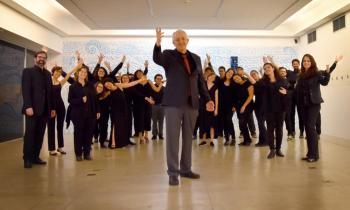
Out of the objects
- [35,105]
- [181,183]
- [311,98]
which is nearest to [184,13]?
[311,98]

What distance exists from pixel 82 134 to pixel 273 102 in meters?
3.14

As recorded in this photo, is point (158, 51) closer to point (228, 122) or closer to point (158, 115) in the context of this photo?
point (228, 122)

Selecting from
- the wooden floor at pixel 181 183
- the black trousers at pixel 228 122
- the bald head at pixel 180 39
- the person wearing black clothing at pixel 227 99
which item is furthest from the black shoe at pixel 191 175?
the black trousers at pixel 228 122

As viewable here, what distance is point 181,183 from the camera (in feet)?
13.1

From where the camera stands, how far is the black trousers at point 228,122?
762 cm

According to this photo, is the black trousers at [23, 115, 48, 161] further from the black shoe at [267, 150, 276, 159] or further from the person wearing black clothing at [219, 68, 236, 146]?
the person wearing black clothing at [219, 68, 236, 146]

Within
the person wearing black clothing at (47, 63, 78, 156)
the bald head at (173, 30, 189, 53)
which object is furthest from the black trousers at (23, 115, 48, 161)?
the bald head at (173, 30, 189, 53)

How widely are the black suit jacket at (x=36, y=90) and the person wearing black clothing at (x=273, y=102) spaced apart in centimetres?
350

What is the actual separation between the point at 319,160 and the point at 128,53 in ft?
24.7

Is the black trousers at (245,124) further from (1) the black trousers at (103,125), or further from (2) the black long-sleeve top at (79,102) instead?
(2) the black long-sleeve top at (79,102)

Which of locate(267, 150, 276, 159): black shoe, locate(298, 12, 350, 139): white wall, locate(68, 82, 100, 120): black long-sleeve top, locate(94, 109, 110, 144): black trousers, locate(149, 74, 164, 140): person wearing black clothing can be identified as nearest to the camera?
locate(68, 82, 100, 120): black long-sleeve top

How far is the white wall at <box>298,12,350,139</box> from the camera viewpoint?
8.48m

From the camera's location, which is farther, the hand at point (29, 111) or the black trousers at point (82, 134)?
the black trousers at point (82, 134)

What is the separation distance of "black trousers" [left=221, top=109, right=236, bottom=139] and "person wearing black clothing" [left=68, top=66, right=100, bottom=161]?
3066mm
